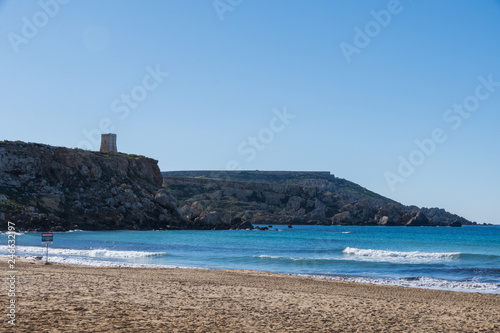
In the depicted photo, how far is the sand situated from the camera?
34.1 ft

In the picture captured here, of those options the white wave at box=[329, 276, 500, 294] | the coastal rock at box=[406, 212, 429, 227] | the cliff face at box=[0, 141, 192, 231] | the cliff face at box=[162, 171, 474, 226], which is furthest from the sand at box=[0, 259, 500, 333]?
the coastal rock at box=[406, 212, 429, 227]

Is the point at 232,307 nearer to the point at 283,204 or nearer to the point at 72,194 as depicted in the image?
the point at 72,194

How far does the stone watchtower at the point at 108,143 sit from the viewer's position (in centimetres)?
10825

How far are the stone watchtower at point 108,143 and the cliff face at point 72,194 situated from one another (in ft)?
60.3

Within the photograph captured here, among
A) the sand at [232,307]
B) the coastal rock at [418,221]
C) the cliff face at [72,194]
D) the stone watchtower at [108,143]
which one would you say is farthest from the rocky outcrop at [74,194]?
the coastal rock at [418,221]

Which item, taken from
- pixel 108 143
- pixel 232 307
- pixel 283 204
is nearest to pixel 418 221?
pixel 283 204

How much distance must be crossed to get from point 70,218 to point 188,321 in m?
67.1

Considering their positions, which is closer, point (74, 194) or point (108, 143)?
point (74, 194)

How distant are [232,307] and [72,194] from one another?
224ft

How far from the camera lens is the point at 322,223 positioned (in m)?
136

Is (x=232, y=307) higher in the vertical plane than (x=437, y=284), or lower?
higher

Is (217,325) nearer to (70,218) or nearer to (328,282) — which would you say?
(328,282)

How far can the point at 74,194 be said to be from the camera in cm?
7612

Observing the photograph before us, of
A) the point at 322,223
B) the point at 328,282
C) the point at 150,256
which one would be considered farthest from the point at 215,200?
the point at 328,282
